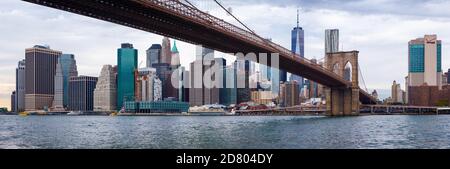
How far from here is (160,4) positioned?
109ft

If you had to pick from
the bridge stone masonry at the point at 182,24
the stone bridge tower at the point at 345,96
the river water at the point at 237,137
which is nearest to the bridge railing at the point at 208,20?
the bridge stone masonry at the point at 182,24

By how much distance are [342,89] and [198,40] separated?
43.6 meters

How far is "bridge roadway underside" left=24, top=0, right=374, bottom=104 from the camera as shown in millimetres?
30594

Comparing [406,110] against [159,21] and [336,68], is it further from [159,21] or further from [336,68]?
[159,21]

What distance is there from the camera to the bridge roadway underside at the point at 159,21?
100 feet

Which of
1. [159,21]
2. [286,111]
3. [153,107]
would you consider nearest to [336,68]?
[286,111]

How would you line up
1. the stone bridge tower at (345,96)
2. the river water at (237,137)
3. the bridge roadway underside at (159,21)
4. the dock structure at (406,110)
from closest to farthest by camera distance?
the river water at (237,137) → the bridge roadway underside at (159,21) → the stone bridge tower at (345,96) → the dock structure at (406,110)

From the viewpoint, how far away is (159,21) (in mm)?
35031

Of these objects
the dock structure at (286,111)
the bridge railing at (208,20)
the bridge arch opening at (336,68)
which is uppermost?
the bridge railing at (208,20)

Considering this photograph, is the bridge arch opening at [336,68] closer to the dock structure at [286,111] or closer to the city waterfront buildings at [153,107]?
the dock structure at [286,111]

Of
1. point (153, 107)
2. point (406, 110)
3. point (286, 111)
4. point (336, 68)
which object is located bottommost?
point (286, 111)

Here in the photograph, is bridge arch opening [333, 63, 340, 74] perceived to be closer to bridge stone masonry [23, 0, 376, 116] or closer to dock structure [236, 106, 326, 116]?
bridge stone masonry [23, 0, 376, 116]
